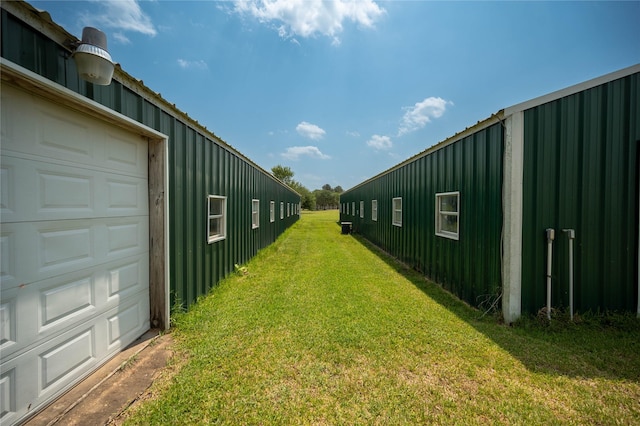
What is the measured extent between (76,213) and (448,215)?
617cm

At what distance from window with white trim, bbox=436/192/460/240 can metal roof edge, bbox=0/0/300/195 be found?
17.2 feet

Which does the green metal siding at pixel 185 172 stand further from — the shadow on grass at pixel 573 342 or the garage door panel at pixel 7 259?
the shadow on grass at pixel 573 342

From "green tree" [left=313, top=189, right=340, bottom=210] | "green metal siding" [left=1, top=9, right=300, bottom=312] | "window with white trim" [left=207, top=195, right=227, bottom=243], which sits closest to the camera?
"green metal siding" [left=1, top=9, right=300, bottom=312]

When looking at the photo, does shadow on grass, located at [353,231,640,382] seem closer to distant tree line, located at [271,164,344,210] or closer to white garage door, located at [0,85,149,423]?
white garage door, located at [0,85,149,423]

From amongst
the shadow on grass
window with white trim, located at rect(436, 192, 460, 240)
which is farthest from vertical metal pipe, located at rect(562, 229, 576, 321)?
window with white trim, located at rect(436, 192, 460, 240)

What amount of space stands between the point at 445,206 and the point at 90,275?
244 inches

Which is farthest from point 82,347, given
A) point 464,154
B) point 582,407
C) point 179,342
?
point 464,154

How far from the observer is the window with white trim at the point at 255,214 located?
849 centimetres

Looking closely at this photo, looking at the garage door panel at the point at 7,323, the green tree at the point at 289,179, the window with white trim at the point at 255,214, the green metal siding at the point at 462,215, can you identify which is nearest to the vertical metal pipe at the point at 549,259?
the green metal siding at the point at 462,215

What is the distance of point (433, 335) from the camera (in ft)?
11.5

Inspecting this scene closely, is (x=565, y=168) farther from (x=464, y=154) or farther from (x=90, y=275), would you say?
(x=90, y=275)

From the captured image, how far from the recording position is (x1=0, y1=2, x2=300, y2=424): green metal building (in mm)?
1979

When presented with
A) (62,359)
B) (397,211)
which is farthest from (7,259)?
(397,211)

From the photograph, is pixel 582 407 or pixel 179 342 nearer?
pixel 582 407
